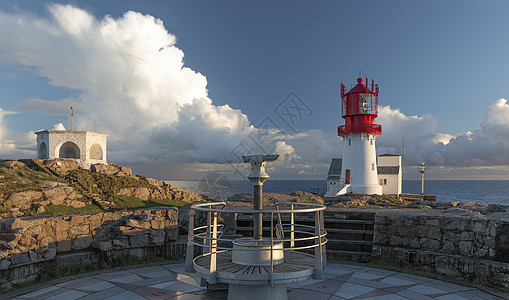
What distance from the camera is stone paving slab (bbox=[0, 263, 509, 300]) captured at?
7.05 m

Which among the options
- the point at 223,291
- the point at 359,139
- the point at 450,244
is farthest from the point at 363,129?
the point at 223,291

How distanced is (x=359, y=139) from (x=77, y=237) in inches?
1079

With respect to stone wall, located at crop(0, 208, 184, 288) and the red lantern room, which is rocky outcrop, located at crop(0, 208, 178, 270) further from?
the red lantern room

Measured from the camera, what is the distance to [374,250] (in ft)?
33.0

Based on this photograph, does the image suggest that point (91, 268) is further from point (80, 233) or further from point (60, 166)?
point (60, 166)

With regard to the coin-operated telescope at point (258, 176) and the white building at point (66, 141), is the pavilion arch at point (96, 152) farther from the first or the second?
the coin-operated telescope at point (258, 176)

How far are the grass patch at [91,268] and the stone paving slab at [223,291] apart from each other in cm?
38

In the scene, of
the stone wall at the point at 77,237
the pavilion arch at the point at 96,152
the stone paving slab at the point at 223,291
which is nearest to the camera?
the stone paving slab at the point at 223,291

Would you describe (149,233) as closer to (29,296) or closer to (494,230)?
(29,296)

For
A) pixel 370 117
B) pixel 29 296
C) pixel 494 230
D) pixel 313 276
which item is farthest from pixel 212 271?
pixel 370 117

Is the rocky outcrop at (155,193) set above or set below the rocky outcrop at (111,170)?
below

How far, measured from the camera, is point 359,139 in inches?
1243

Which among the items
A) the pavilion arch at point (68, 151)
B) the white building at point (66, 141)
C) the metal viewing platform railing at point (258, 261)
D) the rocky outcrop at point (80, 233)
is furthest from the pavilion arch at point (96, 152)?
the metal viewing platform railing at point (258, 261)

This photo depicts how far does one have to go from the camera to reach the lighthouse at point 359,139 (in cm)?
3112
